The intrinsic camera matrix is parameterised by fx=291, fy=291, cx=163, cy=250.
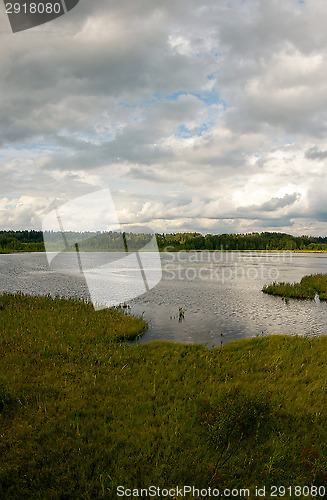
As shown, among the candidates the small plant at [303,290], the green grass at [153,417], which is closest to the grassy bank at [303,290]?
the small plant at [303,290]

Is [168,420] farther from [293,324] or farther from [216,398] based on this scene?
[293,324]

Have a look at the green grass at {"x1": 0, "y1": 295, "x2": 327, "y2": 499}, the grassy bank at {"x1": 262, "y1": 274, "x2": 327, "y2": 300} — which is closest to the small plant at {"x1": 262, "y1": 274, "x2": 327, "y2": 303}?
the grassy bank at {"x1": 262, "y1": 274, "x2": 327, "y2": 300}

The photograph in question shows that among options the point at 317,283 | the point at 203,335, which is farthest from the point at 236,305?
the point at 317,283

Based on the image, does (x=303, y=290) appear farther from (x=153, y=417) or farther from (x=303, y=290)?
(x=153, y=417)

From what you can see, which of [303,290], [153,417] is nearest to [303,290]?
[303,290]

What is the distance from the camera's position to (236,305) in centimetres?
3066

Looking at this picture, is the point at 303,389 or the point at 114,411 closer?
the point at 114,411

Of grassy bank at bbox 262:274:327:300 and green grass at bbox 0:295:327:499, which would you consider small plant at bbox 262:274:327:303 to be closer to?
grassy bank at bbox 262:274:327:300

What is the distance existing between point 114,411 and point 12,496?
11.2 ft

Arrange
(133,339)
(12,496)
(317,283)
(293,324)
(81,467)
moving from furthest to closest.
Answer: (317,283), (293,324), (133,339), (81,467), (12,496)

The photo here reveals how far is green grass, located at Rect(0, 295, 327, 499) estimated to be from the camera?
22.0 feet

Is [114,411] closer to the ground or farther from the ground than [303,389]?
farther from the ground

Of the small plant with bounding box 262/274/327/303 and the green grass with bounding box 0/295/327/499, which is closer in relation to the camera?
the green grass with bounding box 0/295/327/499

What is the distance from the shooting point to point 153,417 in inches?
353
